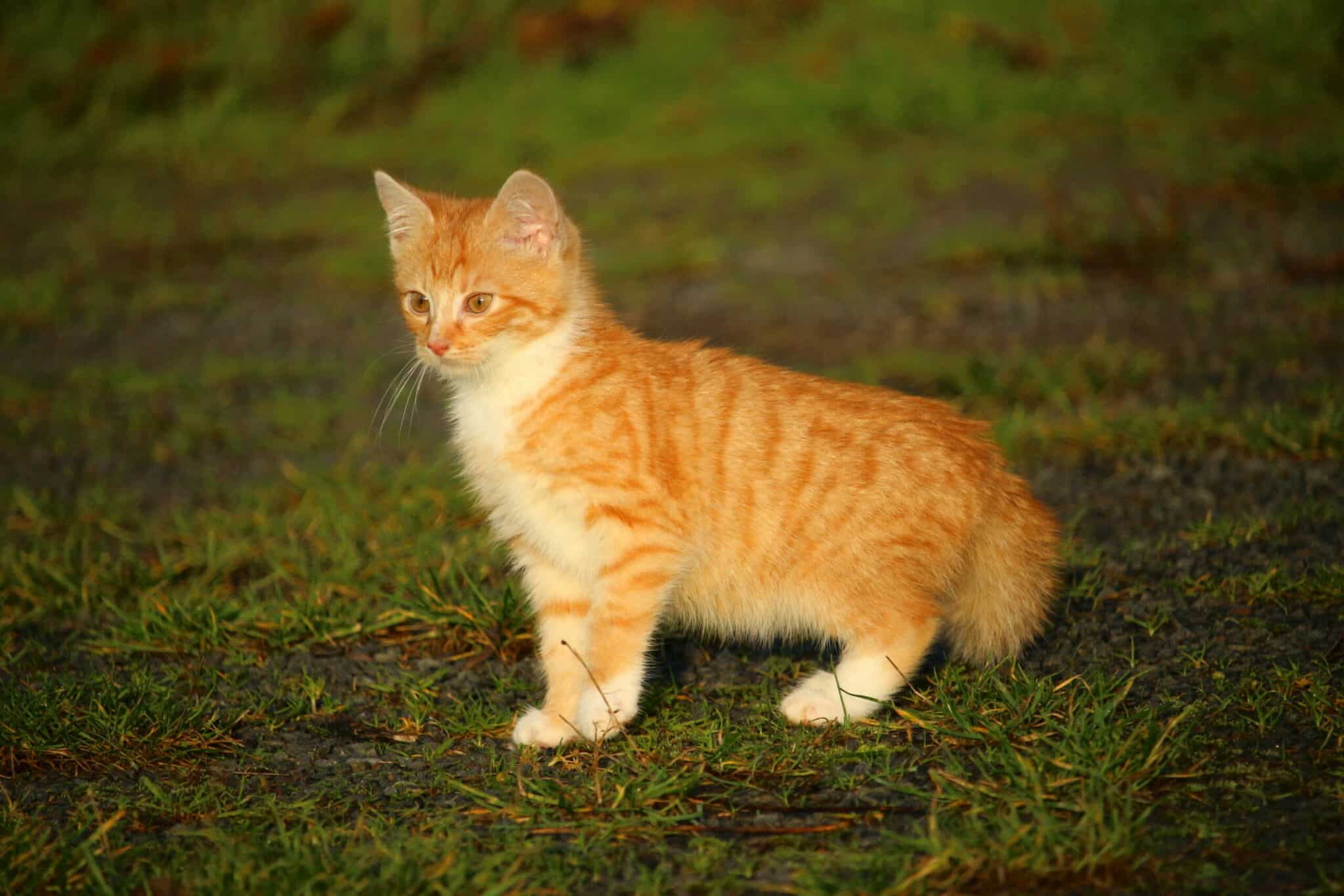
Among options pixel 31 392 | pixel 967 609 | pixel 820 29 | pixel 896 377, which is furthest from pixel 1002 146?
pixel 967 609

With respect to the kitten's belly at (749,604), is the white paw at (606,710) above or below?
below

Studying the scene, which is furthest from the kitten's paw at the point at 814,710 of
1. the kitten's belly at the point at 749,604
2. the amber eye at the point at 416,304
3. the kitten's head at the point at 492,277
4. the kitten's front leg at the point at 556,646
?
the amber eye at the point at 416,304

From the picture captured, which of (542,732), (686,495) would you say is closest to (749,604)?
(686,495)

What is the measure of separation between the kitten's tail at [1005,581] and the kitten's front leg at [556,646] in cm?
104

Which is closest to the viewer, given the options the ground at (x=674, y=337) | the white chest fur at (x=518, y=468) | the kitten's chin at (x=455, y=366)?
the ground at (x=674, y=337)

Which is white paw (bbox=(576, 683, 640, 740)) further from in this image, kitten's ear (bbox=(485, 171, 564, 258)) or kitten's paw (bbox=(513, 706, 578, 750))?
kitten's ear (bbox=(485, 171, 564, 258))

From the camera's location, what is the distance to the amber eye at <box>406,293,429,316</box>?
4.10 metres

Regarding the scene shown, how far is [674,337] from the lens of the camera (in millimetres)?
7996

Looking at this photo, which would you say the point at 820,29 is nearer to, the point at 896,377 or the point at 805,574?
the point at 896,377

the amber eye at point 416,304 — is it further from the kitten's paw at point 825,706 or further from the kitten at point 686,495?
the kitten's paw at point 825,706

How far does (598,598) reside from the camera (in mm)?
3748

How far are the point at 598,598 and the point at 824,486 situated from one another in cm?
68

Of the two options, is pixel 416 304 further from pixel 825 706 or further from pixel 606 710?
pixel 825 706

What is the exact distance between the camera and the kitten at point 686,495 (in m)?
3.72
